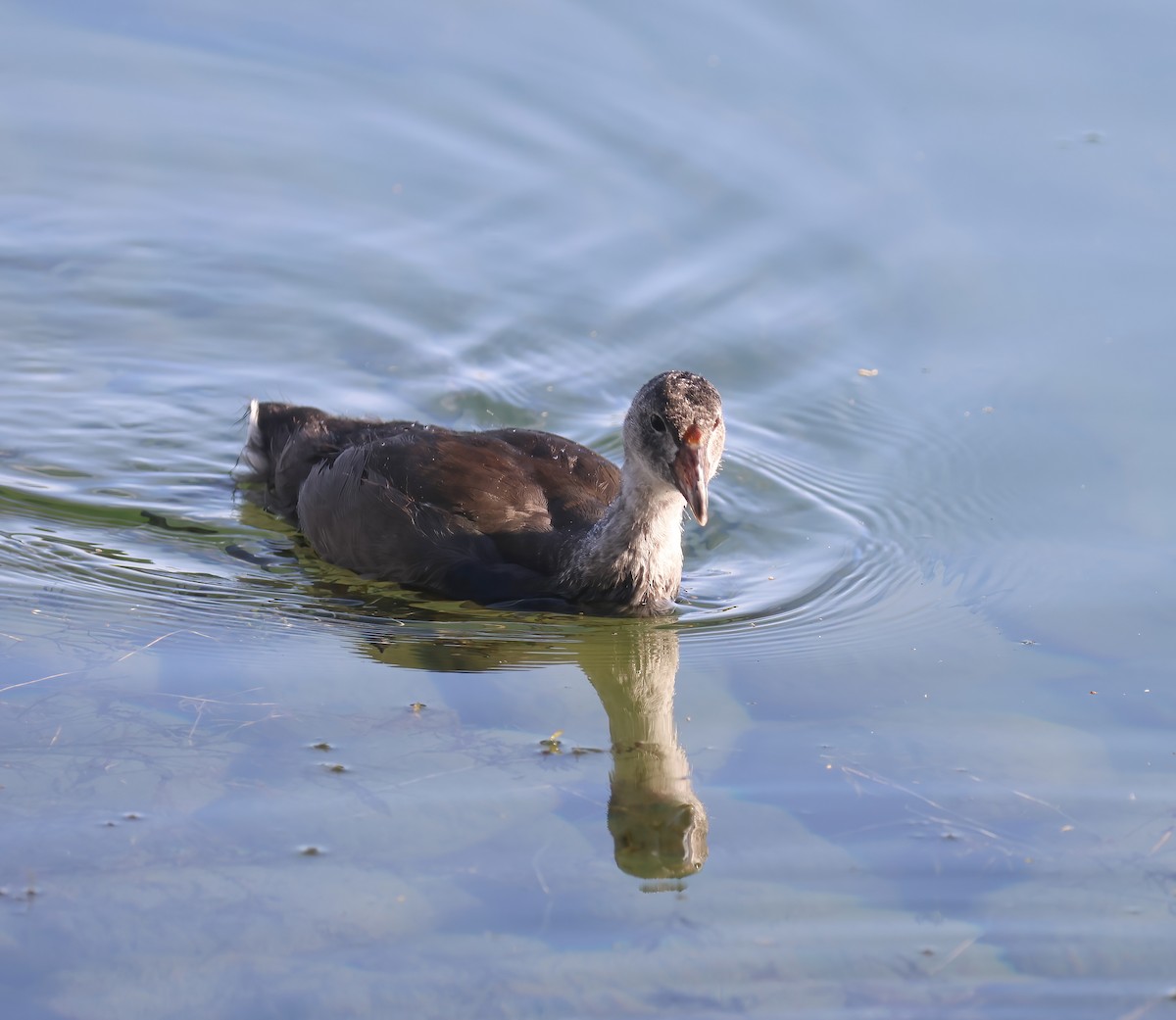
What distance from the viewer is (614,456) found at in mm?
9117

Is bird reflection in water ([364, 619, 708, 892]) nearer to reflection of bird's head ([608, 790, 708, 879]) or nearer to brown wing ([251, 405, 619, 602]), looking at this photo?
reflection of bird's head ([608, 790, 708, 879])

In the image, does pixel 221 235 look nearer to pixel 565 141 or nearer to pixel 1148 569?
pixel 565 141

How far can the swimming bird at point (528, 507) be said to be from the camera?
22.7ft

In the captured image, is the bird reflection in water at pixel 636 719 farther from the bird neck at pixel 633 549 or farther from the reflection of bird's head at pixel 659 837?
the bird neck at pixel 633 549

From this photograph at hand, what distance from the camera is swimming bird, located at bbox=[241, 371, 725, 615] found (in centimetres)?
693

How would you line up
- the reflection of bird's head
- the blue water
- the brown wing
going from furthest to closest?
the brown wing
the reflection of bird's head
the blue water

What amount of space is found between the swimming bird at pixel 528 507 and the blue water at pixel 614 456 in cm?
22

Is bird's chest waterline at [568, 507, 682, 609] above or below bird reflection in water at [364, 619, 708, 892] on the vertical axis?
above

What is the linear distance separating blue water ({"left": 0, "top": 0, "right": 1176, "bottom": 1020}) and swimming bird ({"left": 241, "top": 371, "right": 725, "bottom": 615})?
22 centimetres

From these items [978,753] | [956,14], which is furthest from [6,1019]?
[956,14]

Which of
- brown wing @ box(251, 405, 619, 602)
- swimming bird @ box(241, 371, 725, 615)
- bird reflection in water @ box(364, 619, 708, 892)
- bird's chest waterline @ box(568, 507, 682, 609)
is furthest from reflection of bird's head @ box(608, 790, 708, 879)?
brown wing @ box(251, 405, 619, 602)

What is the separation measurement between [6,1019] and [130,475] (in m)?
4.62

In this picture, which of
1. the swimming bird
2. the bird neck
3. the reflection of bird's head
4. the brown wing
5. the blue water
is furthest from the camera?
the brown wing

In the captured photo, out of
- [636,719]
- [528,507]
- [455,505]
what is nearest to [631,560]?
[528,507]
